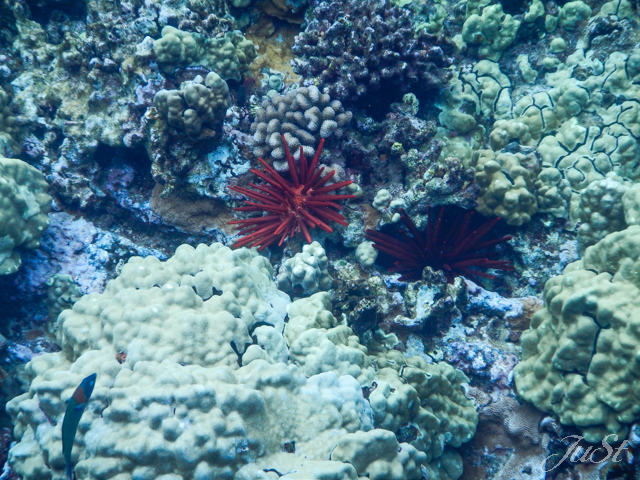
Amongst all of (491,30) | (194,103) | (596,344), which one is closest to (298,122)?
(194,103)

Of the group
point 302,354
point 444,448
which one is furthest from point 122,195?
point 444,448

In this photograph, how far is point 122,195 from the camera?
159 inches

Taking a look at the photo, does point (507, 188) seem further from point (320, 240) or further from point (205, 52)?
point (205, 52)

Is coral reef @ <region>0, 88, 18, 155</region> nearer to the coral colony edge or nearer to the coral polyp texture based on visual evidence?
the coral colony edge

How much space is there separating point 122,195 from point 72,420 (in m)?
2.70

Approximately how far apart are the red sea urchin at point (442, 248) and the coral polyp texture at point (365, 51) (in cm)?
151

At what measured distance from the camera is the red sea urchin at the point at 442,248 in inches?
133

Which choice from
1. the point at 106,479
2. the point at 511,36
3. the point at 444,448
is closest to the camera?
the point at 106,479

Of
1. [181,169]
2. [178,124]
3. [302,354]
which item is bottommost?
[302,354]

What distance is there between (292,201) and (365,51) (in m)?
1.82

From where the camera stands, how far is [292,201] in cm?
324

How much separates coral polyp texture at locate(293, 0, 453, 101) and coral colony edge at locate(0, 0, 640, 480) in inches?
1.1

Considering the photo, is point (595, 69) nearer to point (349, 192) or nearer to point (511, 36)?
point (511, 36)

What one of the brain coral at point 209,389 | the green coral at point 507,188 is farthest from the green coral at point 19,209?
the green coral at point 507,188
